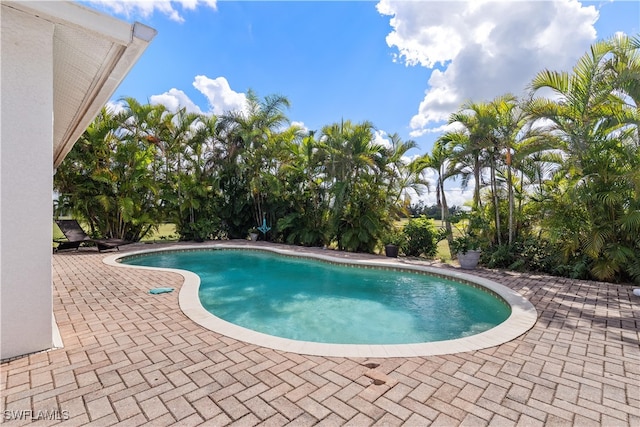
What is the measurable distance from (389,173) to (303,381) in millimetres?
9912

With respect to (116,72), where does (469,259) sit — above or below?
below

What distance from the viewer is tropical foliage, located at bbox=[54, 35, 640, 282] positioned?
23.2 feet

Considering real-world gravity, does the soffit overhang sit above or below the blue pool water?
above

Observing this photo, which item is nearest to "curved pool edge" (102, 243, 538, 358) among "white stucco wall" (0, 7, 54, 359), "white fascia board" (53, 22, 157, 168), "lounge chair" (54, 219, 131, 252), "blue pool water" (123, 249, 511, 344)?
"blue pool water" (123, 249, 511, 344)

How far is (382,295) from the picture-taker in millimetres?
7195

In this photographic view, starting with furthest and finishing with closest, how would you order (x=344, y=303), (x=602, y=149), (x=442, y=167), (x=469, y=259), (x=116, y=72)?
1. (x=442, y=167)
2. (x=469, y=259)
3. (x=602, y=149)
4. (x=344, y=303)
5. (x=116, y=72)

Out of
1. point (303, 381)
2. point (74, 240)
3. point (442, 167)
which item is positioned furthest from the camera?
point (74, 240)

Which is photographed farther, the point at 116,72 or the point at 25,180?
the point at 116,72

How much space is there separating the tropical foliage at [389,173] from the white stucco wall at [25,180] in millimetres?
9261

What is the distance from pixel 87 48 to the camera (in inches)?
132

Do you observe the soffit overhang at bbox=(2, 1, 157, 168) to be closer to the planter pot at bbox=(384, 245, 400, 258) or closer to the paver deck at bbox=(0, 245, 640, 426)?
the paver deck at bbox=(0, 245, 640, 426)

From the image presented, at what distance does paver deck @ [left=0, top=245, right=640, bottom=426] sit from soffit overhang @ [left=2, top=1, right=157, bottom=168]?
10.8 feet

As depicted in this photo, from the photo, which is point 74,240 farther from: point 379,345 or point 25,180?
point 379,345

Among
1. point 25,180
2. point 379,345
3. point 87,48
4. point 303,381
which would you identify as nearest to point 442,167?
point 379,345
